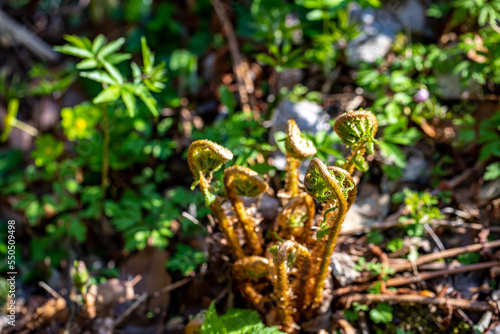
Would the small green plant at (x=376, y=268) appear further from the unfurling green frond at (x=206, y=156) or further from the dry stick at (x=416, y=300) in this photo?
the unfurling green frond at (x=206, y=156)

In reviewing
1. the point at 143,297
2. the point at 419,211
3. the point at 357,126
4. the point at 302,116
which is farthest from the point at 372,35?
the point at 143,297

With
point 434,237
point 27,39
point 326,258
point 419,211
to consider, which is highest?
point 27,39

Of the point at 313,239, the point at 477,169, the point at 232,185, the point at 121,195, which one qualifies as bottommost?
the point at 121,195

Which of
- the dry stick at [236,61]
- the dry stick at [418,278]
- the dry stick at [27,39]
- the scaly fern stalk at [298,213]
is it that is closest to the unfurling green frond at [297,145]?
the scaly fern stalk at [298,213]

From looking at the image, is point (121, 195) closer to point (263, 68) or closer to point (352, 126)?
point (263, 68)

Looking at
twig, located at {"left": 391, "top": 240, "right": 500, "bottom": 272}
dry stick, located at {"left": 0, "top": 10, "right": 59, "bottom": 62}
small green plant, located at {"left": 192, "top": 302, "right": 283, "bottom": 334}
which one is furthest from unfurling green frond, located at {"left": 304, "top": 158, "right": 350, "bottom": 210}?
dry stick, located at {"left": 0, "top": 10, "right": 59, "bottom": 62}

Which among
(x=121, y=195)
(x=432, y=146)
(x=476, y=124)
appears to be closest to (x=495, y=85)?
(x=476, y=124)

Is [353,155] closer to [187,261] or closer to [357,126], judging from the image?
[357,126]
